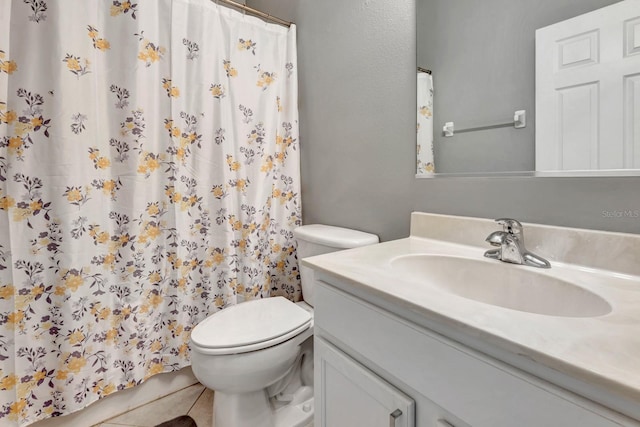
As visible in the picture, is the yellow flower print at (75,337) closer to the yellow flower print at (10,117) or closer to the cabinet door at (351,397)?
the yellow flower print at (10,117)

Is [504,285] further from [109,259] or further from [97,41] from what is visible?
[97,41]

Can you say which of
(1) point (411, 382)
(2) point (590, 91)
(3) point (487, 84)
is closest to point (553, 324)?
(1) point (411, 382)

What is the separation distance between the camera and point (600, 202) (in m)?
0.71

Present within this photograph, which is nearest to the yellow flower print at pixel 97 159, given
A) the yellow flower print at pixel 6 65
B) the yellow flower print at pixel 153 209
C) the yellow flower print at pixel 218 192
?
the yellow flower print at pixel 153 209

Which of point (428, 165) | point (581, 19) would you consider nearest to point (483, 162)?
point (428, 165)

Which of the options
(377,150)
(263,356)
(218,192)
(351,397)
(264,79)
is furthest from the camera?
(264,79)

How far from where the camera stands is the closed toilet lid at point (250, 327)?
1.00m

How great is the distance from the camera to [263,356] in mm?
1020

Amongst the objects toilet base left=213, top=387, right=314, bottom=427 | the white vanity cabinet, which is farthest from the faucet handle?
toilet base left=213, top=387, right=314, bottom=427

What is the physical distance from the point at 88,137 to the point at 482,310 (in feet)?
4.74

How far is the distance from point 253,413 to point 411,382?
82 cm

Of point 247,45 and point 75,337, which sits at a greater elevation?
point 247,45

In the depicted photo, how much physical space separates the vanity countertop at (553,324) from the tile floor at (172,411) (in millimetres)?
1079

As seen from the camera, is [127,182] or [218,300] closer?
→ [127,182]
